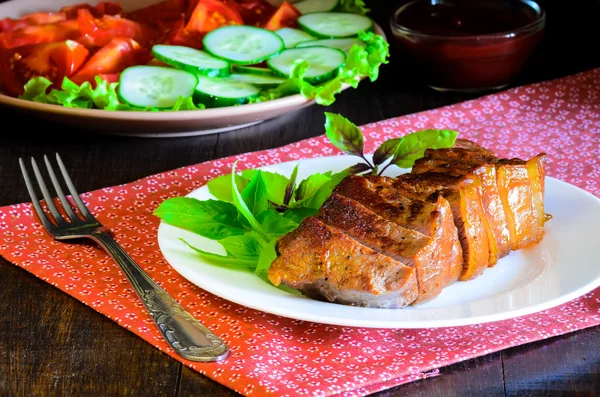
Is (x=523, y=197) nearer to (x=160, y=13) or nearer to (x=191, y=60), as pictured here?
(x=191, y=60)

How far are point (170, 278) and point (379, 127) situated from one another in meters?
1.29

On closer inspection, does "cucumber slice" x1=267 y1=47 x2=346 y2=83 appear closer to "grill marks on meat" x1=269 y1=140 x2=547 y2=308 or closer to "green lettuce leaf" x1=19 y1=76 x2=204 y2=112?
→ "green lettuce leaf" x1=19 y1=76 x2=204 y2=112

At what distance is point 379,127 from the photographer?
11.5ft

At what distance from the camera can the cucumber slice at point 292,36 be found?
3996mm

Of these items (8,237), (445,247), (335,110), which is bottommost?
(335,110)

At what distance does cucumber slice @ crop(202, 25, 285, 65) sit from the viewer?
3.70 meters

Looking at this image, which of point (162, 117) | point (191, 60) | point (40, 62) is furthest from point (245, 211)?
point (40, 62)

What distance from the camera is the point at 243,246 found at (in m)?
2.34

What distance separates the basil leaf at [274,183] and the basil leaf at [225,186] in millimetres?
32

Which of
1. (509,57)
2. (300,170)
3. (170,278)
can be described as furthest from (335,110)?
(170,278)

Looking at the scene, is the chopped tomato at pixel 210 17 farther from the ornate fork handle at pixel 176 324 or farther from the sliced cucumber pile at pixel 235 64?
the ornate fork handle at pixel 176 324

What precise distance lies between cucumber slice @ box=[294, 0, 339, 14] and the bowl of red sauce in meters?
0.50

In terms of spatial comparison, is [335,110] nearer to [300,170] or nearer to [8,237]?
[300,170]

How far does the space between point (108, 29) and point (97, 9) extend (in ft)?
0.93
